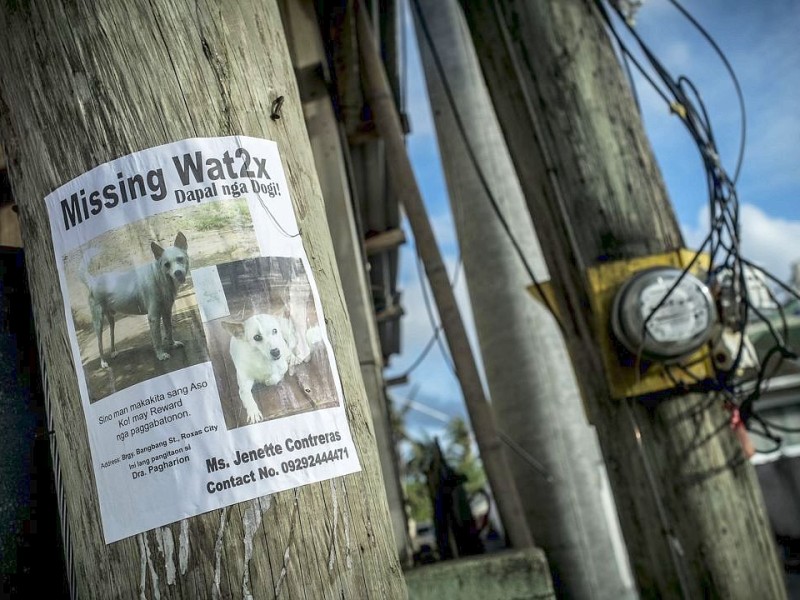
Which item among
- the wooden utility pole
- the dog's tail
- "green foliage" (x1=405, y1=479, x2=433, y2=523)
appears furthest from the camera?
"green foliage" (x1=405, y1=479, x2=433, y2=523)

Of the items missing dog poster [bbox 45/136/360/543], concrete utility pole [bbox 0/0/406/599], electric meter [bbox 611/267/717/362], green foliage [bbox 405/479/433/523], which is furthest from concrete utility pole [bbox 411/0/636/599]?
missing dog poster [bbox 45/136/360/543]

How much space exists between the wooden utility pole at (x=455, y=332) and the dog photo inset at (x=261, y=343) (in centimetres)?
230

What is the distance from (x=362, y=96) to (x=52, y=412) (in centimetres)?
406

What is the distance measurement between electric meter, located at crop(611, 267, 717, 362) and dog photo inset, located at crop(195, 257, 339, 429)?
158 centimetres

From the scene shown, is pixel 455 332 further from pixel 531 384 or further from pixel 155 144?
pixel 531 384

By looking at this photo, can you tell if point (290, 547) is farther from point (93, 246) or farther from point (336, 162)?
point (336, 162)

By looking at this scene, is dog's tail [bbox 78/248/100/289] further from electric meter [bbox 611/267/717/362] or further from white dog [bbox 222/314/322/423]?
electric meter [bbox 611/267/717/362]

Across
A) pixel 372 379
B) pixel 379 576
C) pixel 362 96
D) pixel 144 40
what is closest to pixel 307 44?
pixel 362 96

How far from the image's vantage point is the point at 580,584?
22.3ft

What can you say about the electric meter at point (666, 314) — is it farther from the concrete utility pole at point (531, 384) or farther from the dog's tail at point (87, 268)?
the concrete utility pole at point (531, 384)

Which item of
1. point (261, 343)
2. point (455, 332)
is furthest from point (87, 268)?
point (455, 332)

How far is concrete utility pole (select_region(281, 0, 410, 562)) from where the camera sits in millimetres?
3992

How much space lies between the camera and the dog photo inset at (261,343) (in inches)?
53.0

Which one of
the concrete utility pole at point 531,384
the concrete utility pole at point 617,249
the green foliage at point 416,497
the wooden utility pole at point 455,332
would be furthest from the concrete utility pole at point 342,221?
the green foliage at point 416,497
